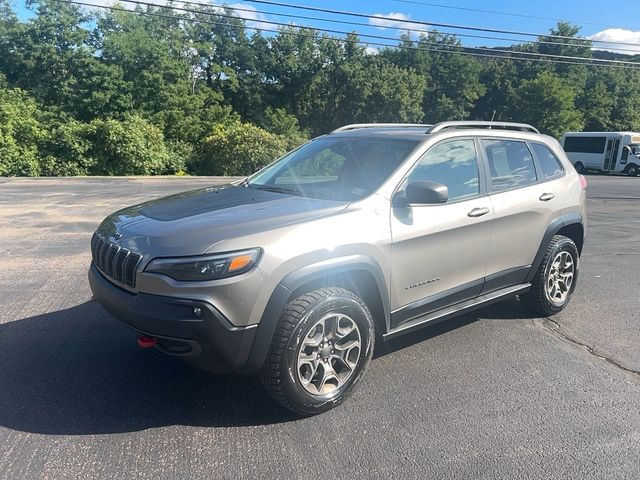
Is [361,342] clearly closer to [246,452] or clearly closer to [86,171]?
[246,452]

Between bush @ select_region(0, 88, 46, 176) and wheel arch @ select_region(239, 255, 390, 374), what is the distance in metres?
24.7

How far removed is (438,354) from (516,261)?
3.65 ft

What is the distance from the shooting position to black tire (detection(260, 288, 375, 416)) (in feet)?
9.91

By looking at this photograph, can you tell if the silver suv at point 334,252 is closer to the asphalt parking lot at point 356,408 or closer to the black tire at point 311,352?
the black tire at point 311,352

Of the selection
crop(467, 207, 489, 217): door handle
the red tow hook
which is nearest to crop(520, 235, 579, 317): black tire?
crop(467, 207, 489, 217): door handle

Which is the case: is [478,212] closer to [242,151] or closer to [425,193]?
[425,193]

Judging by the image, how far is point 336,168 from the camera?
4.32 m

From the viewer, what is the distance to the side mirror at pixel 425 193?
11.4ft

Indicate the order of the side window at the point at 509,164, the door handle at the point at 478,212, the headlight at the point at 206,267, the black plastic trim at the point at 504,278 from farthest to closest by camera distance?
1. the side window at the point at 509,164
2. the black plastic trim at the point at 504,278
3. the door handle at the point at 478,212
4. the headlight at the point at 206,267

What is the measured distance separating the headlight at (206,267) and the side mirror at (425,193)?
1268 mm

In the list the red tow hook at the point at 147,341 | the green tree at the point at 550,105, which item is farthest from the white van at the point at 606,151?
the red tow hook at the point at 147,341

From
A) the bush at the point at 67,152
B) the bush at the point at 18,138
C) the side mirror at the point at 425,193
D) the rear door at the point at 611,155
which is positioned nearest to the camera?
the side mirror at the point at 425,193

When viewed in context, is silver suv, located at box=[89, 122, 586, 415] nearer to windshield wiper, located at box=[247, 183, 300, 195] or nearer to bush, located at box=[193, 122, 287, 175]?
windshield wiper, located at box=[247, 183, 300, 195]

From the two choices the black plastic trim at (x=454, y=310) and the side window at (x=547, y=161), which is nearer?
the black plastic trim at (x=454, y=310)
